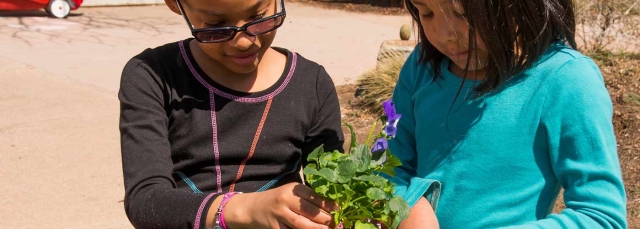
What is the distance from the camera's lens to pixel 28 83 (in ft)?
22.3

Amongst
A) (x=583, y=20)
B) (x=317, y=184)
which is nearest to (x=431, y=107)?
(x=317, y=184)

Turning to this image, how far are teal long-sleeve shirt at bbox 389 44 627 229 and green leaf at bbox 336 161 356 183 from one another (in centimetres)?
30

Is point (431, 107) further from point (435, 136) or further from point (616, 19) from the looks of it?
point (616, 19)

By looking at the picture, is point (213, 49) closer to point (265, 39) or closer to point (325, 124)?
point (265, 39)

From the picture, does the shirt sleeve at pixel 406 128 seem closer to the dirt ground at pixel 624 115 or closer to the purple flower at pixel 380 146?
the purple flower at pixel 380 146

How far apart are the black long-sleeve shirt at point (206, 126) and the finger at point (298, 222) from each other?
1.50ft

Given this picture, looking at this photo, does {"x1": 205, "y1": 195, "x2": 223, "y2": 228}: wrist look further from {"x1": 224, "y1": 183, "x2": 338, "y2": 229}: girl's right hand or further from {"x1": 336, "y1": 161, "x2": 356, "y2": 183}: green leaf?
{"x1": 336, "y1": 161, "x2": 356, "y2": 183}: green leaf

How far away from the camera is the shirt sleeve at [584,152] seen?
1713 mm

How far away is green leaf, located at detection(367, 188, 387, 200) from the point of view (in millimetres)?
1625

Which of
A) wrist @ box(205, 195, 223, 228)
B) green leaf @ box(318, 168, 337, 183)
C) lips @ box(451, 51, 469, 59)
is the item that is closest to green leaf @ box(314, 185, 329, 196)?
green leaf @ box(318, 168, 337, 183)

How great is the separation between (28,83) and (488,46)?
5703 millimetres

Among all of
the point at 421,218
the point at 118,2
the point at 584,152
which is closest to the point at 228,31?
the point at 421,218

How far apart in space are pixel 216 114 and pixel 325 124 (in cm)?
32

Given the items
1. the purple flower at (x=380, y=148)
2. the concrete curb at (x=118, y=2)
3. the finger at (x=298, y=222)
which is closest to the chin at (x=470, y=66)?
the purple flower at (x=380, y=148)
